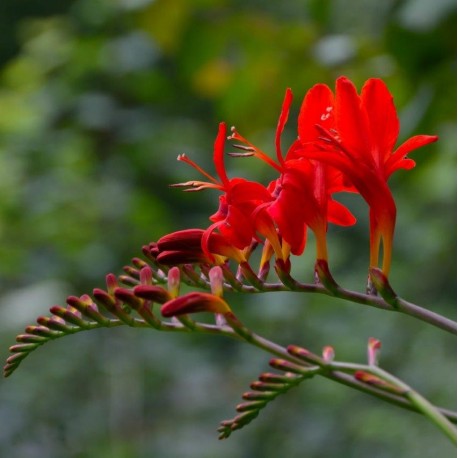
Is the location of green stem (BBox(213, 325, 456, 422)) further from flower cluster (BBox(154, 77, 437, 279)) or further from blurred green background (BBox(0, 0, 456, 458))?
A: blurred green background (BBox(0, 0, 456, 458))

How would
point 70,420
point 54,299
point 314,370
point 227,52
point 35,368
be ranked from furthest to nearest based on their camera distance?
point 35,368 → point 70,420 → point 227,52 → point 54,299 → point 314,370

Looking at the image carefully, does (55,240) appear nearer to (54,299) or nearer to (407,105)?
(54,299)

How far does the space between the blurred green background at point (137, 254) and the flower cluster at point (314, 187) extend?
112 centimetres

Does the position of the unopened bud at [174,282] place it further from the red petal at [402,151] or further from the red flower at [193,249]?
the red petal at [402,151]

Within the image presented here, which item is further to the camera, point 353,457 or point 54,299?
point 353,457

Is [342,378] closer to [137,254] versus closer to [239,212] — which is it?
[239,212]

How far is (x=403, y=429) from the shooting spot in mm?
2330

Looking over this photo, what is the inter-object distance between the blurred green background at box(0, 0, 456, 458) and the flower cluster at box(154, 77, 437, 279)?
112 centimetres

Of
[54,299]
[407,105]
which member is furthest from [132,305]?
[54,299]

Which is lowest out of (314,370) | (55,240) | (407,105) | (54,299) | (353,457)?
(353,457)

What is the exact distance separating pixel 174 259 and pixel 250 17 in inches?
40.6

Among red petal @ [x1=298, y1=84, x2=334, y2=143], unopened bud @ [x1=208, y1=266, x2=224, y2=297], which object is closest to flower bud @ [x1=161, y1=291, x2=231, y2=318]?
unopened bud @ [x1=208, y1=266, x2=224, y2=297]

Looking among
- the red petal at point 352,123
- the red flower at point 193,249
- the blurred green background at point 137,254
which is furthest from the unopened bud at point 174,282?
the blurred green background at point 137,254

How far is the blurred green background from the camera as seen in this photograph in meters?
2.05
